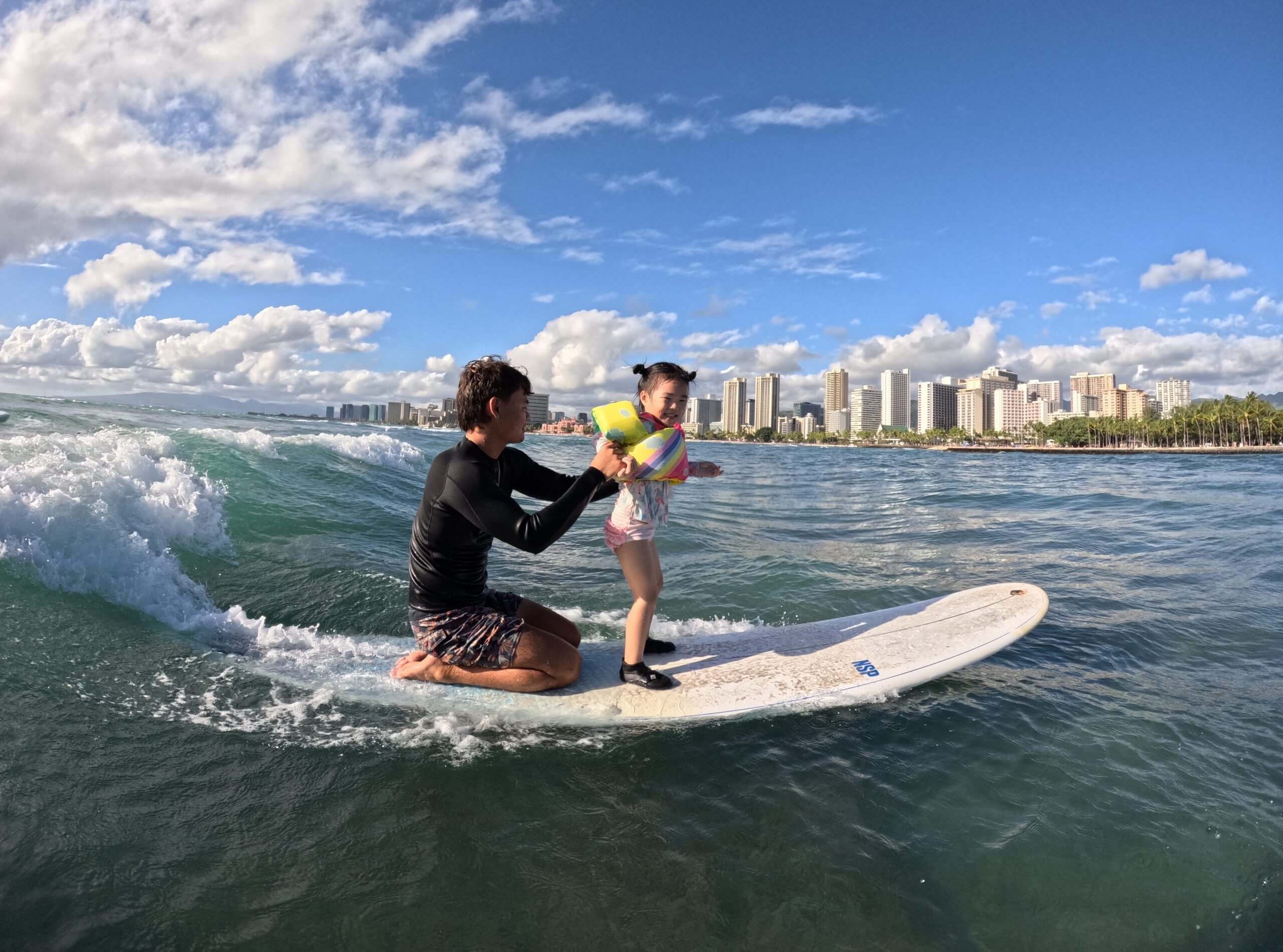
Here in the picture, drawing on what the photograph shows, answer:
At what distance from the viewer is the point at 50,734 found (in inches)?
133

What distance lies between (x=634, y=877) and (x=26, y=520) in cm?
638

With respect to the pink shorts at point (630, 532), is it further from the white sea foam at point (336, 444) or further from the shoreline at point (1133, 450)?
the shoreline at point (1133, 450)

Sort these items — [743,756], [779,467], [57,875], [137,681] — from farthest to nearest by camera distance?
[779,467] < [137,681] < [743,756] < [57,875]

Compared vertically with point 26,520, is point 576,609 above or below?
below

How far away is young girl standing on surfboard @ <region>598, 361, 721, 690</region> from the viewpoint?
13.7ft

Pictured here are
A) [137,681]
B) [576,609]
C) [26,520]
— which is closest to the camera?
[137,681]

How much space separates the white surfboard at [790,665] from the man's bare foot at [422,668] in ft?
0.20

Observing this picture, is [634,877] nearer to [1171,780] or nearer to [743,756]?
[743,756]

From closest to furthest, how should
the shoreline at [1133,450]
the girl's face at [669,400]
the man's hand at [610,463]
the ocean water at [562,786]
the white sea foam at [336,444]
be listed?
the ocean water at [562,786] < the man's hand at [610,463] < the girl's face at [669,400] < the white sea foam at [336,444] < the shoreline at [1133,450]

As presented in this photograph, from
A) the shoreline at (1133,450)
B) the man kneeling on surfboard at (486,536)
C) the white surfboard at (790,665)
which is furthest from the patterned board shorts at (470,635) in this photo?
the shoreline at (1133,450)

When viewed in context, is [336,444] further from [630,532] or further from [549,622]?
[630,532]

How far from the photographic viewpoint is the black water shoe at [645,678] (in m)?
4.25

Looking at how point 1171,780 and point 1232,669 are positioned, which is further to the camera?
point 1232,669

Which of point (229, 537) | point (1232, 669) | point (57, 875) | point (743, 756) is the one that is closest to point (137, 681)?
point (57, 875)
